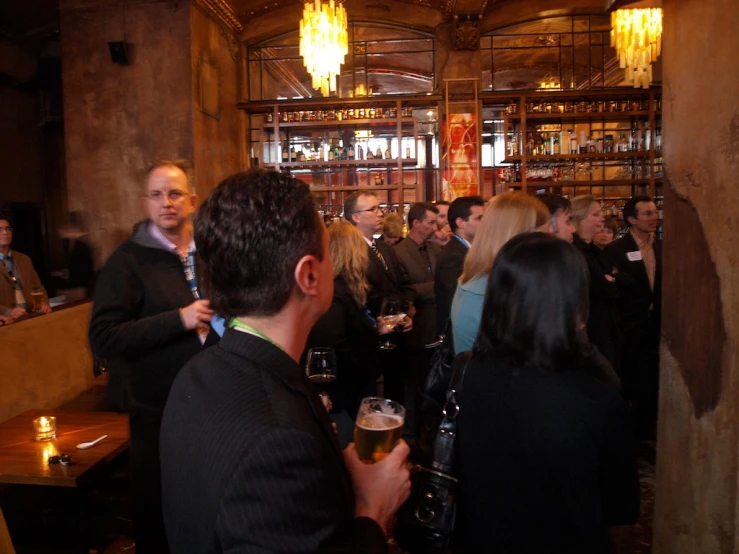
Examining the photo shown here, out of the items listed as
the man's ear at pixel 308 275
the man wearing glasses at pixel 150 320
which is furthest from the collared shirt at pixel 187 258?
the man's ear at pixel 308 275

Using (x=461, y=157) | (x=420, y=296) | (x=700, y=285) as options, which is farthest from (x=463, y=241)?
(x=461, y=157)

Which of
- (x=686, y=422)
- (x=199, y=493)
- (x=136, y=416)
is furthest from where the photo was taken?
(x=136, y=416)

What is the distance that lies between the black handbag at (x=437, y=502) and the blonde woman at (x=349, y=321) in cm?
148

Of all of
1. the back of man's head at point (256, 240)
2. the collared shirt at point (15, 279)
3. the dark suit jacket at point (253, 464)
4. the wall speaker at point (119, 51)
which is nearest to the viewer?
the dark suit jacket at point (253, 464)

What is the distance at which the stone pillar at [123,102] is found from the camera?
7.06 m

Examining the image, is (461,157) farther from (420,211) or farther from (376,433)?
(376,433)

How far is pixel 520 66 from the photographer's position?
934cm

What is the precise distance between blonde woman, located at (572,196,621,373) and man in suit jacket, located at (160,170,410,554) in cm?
273

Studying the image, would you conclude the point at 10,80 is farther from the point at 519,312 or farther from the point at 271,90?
the point at 519,312

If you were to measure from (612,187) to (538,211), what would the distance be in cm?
680

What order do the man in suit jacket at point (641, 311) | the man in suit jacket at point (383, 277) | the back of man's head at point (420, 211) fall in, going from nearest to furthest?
the man in suit jacket at point (383, 277) < the man in suit jacket at point (641, 311) < the back of man's head at point (420, 211)

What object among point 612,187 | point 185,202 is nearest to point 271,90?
point 612,187

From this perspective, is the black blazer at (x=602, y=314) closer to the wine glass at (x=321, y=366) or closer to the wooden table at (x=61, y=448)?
the wine glass at (x=321, y=366)

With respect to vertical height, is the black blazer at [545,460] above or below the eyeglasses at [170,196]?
below
